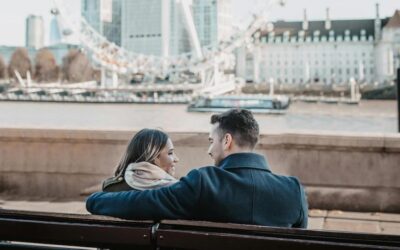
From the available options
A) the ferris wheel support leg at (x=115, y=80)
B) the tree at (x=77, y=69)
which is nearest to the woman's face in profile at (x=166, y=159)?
the ferris wheel support leg at (x=115, y=80)

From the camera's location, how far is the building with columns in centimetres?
7425

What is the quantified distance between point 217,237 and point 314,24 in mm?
81475

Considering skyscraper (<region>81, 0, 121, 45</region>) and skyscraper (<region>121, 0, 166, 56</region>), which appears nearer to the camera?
skyscraper (<region>121, 0, 166, 56</region>)

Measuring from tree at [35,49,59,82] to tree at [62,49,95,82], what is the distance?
3.81 ft

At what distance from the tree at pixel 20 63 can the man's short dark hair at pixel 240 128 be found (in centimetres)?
6621

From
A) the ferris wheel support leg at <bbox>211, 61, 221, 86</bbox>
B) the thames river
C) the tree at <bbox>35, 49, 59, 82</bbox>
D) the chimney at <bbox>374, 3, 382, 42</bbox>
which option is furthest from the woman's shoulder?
the chimney at <bbox>374, 3, 382, 42</bbox>

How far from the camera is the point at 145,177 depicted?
1671 mm

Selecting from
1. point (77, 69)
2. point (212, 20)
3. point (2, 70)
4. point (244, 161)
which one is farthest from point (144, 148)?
point (2, 70)

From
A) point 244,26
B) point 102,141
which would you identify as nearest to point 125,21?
point 244,26

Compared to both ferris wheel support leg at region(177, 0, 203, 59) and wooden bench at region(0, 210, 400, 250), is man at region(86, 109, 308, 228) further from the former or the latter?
ferris wheel support leg at region(177, 0, 203, 59)

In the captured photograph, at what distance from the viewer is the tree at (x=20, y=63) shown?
65.4 metres

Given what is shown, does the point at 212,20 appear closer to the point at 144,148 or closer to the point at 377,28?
the point at 377,28

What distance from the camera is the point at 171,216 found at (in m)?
1.50

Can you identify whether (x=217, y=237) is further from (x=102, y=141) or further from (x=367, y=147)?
(x=102, y=141)
